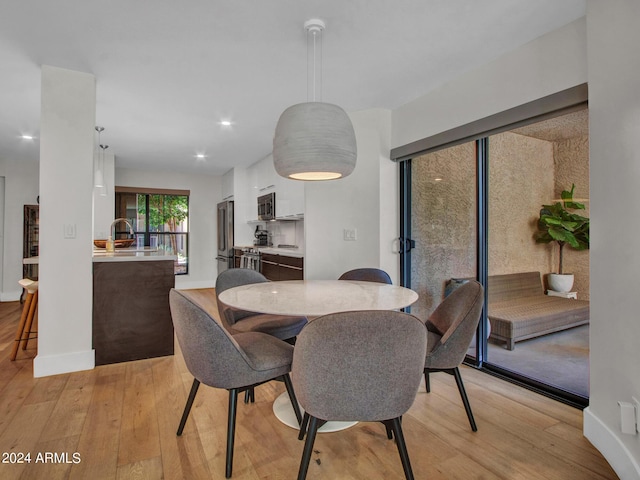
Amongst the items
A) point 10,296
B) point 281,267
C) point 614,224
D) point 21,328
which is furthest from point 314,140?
point 10,296

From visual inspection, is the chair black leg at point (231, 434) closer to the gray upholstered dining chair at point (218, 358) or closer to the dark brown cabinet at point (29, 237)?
the gray upholstered dining chair at point (218, 358)

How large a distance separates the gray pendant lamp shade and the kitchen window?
550 cm

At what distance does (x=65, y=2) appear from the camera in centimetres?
200

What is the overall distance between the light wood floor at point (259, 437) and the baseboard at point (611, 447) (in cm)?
5

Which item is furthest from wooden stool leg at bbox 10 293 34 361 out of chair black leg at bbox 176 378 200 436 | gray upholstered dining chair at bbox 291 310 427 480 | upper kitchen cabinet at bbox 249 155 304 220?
gray upholstered dining chair at bbox 291 310 427 480

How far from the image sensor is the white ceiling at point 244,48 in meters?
2.05

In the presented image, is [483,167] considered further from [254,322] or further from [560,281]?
[254,322]

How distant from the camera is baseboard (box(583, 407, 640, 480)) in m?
1.50

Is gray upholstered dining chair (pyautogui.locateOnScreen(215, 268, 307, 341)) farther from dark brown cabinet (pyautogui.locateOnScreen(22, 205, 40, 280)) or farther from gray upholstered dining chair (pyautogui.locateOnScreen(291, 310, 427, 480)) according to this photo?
dark brown cabinet (pyautogui.locateOnScreen(22, 205, 40, 280))

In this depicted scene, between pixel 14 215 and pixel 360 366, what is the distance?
6.96m

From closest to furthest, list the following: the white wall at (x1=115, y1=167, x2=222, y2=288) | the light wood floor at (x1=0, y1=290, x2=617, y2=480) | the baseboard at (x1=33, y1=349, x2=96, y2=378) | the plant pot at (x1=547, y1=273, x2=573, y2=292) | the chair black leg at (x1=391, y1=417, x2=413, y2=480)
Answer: the chair black leg at (x1=391, y1=417, x2=413, y2=480) → the light wood floor at (x1=0, y1=290, x2=617, y2=480) → the plant pot at (x1=547, y1=273, x2=573, y2=292) → the baseboard at (x1=33, y1=349, x2=96, y2=378) → the white wall at (x1=115, y1=167, x2=222, y2=288)

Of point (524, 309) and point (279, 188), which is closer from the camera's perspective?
point (524, 309)

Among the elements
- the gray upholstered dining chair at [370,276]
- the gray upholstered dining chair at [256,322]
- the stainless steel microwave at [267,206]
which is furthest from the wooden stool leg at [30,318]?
the stainless steel microwave at [267,206]

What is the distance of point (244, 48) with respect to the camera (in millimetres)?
2480
